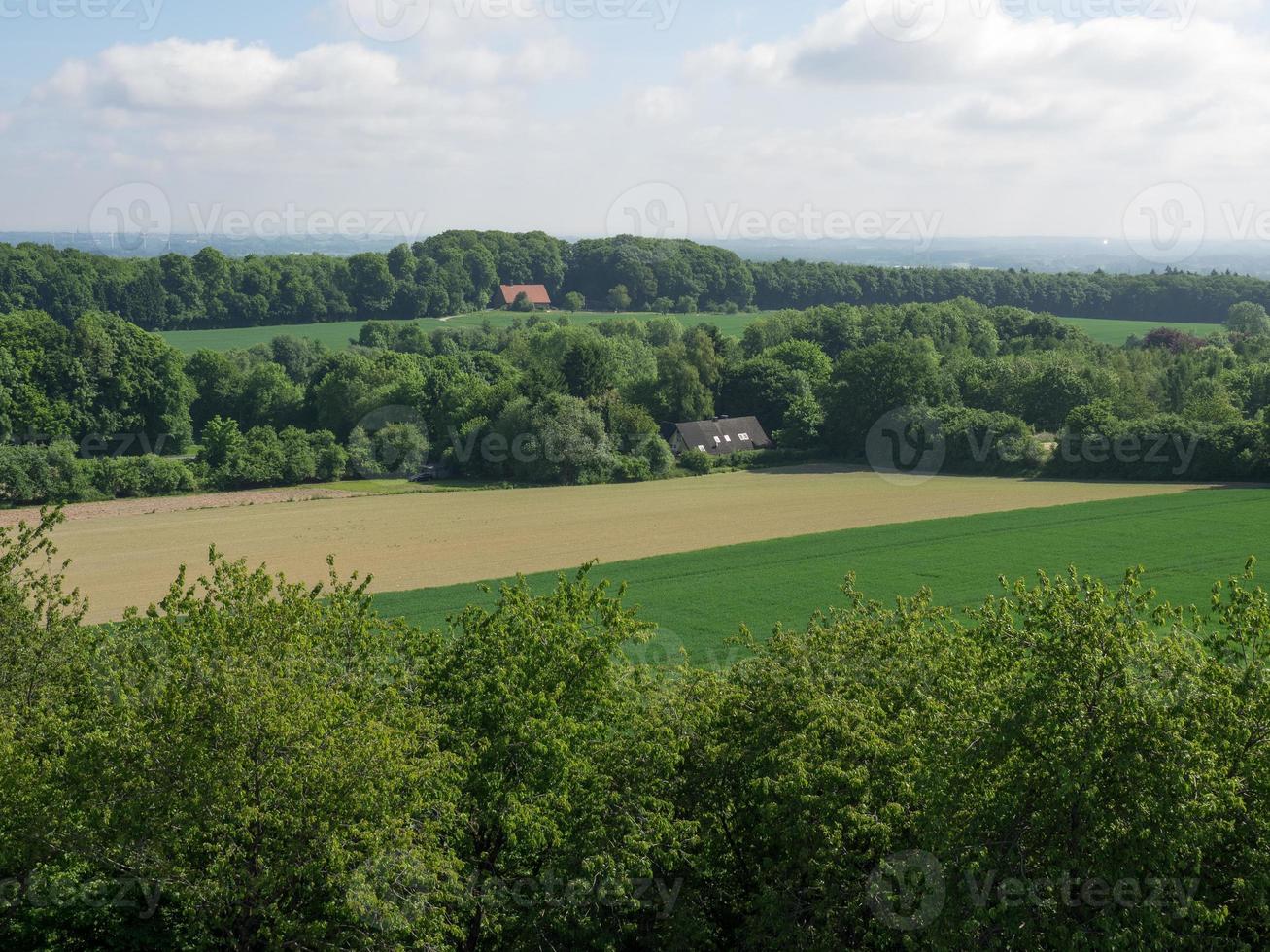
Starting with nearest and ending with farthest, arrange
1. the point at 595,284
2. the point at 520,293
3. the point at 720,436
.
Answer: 1. the point at 720,436
2. the point at 520,293
3. the point at 595,284

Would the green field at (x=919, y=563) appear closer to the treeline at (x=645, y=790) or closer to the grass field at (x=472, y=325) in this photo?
the treeline at (x=645, y=790)

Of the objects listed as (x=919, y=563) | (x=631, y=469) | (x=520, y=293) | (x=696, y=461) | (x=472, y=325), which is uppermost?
(x=520, y=293)

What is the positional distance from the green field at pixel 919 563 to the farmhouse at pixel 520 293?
115m

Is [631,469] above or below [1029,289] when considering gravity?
Answer: below

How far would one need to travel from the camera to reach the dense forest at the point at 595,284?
146750 mm

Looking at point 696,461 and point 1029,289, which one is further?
point 1029,289

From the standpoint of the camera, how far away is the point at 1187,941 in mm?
13547

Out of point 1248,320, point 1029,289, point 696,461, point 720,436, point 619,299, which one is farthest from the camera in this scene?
point 1029,289

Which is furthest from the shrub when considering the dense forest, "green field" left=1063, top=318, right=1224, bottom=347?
the dense forest

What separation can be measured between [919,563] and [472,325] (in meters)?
101

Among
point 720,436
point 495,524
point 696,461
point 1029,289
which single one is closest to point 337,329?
point 720,436

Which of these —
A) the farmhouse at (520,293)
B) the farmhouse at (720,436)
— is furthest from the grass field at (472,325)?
the farmhouse at (720,436)

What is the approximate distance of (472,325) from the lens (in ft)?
475

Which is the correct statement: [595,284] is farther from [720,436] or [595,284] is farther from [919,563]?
[919,563]
